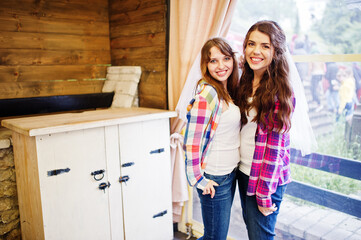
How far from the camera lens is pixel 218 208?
1.56 meters

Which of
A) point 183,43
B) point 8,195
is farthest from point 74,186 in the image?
point 183,43

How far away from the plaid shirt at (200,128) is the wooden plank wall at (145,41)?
0.94m

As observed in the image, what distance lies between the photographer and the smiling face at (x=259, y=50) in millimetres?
1472

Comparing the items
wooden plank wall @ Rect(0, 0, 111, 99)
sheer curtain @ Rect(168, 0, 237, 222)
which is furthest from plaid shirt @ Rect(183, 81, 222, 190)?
wooden plank wall @ Rect(0, 0, 111, 99)

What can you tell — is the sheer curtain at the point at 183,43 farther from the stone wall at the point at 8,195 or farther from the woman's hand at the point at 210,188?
the stone wall at the point at 8,195

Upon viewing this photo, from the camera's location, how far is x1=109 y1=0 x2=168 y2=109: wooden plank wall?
2371 mm

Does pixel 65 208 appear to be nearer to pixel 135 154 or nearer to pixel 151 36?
pixel 135 154

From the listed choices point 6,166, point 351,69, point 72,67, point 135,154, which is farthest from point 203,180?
point 72,67

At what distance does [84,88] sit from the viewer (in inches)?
104

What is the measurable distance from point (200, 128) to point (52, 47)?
5.31 feet

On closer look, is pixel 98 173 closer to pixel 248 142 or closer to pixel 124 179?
pixel 124 179

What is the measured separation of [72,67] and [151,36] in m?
0.73

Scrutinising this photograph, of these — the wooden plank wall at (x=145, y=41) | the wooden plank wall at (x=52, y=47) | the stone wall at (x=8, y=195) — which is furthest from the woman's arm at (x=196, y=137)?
the wooden plank wall at (x=52, y=47)

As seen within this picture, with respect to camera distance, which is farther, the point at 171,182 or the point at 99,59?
the point at 99,59
